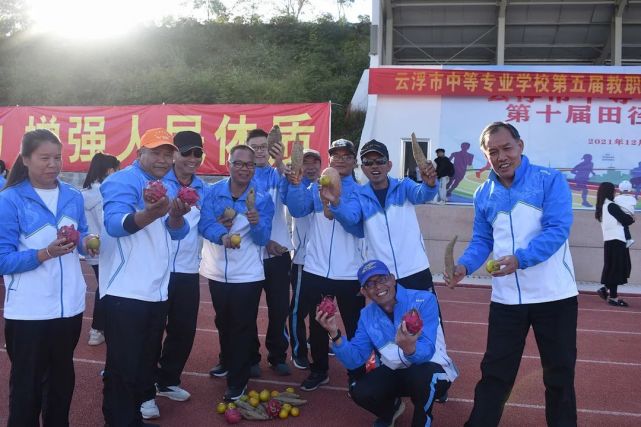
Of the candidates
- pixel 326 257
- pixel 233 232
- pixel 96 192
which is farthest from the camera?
pixel 96 192

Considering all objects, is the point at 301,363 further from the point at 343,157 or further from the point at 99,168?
the point at 99,168

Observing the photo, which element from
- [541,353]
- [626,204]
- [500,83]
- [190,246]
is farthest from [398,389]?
[500,83]

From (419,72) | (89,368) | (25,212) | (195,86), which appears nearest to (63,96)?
(195,86)

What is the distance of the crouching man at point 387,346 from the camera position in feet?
10.5

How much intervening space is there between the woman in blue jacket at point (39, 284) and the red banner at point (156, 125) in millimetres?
8223

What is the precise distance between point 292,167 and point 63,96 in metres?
22.3

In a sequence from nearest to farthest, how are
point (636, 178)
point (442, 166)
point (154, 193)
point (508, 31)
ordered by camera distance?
point (154, 193)
point (442, 166)
point (636, 178)
point (508, 31)

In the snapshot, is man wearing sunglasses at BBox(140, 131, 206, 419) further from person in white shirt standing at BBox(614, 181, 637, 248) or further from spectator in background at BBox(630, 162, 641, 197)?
spectator in background at BBox(630, 162, 641, 197)

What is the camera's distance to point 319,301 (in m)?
4.17

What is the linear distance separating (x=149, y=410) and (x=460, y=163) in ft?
38.6

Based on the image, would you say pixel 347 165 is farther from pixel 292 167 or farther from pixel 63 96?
pixel 63 96

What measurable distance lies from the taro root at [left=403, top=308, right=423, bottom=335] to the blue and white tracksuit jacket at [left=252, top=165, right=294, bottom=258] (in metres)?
1.63

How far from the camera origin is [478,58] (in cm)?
1842

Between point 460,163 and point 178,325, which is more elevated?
point 460,163
